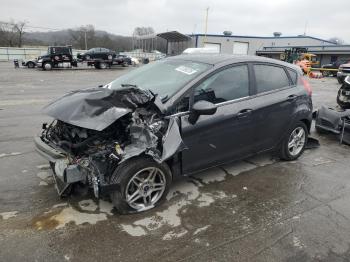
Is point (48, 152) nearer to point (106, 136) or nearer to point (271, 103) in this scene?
point (106, 136)

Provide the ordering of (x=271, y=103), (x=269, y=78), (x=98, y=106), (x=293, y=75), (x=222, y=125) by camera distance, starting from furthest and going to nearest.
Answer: (x=293, y=75)
(x=269, y=78)
(x=271, y=103)
(x=222, y=125)
(x=98, y=106)

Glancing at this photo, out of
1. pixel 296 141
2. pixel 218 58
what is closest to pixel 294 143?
pixel 296 141

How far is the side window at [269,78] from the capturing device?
447 cm

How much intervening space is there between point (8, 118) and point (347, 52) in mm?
36386

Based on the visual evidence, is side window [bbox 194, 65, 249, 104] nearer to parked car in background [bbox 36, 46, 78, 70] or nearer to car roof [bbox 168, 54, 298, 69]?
car roof [bbox 168, 54, 298, 69]

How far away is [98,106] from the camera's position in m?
3.39

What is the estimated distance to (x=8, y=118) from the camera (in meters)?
7.54

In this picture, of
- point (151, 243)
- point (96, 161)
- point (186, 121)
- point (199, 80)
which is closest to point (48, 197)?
point (96, 161)

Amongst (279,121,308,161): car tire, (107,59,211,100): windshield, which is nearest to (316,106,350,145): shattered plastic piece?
(279,121,308,161): car tire

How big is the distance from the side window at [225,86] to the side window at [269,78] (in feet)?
0.79

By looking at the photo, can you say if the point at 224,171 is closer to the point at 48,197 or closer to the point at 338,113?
the point at 48,197

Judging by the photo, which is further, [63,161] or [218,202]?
[218,202]

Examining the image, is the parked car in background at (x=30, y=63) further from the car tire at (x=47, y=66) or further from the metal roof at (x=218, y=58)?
the metal roof at (x=218, y=58)

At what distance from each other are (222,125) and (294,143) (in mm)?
1860
